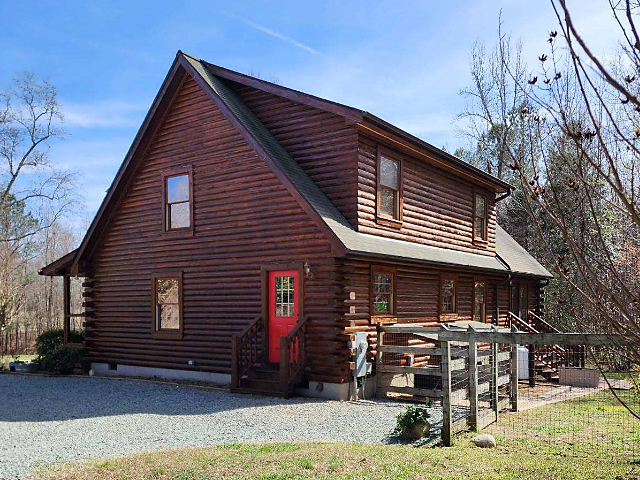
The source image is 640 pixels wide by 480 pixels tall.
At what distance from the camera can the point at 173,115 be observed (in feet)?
55.4

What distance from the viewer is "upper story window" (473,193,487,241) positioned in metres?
19.7

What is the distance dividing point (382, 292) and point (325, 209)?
→ 267cm

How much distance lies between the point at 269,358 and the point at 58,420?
5.01m

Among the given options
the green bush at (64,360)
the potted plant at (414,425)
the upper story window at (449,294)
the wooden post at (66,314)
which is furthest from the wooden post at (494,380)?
the wooden post at (66,314)

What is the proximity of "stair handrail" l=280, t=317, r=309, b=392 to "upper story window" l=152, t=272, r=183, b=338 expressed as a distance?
4.20 metres

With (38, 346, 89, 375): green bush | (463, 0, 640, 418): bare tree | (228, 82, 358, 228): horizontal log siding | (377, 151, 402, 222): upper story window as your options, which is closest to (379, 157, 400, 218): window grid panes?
(377, 151, 402, 222): upper story window

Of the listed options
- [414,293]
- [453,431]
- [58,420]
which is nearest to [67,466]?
[58,420]

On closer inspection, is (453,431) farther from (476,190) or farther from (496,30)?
(476,190)

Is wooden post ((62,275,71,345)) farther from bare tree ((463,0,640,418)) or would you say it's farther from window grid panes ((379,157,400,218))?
bare tree ((463,0,640,418))

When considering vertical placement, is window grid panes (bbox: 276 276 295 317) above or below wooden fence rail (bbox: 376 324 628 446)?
above

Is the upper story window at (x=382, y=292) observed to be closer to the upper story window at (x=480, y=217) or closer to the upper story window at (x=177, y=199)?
the upper story window at (x=177, y=199)

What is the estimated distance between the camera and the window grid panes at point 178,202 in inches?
650

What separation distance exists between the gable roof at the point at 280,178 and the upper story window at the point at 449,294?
0.77 metres

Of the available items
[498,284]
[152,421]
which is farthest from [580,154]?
[498,284]
